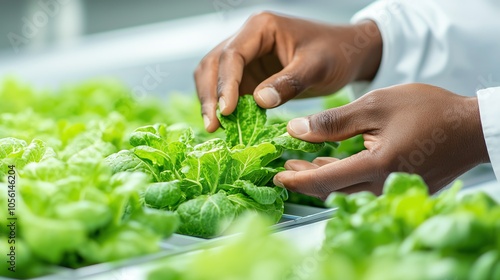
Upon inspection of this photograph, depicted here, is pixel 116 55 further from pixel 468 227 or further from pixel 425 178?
pixel 468 227

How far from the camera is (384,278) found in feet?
1.98

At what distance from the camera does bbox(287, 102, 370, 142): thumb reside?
121 centimetres

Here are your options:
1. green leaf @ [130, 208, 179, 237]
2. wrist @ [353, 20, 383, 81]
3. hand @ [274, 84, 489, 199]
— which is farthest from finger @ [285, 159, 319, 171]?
wrist @ [353, 20, 383, 81]

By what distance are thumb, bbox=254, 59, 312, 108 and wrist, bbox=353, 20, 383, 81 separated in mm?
282

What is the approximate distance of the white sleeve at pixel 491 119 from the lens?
1229mm

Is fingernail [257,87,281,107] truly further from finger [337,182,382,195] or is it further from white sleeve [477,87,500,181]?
white sleeve [477,87,500,181]

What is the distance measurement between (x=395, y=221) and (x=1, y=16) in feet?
8.03

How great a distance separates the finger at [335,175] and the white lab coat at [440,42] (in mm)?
746

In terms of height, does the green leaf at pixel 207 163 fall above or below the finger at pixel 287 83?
below

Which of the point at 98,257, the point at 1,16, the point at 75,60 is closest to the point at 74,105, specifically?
the point at 1,16

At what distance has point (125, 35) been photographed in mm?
3191

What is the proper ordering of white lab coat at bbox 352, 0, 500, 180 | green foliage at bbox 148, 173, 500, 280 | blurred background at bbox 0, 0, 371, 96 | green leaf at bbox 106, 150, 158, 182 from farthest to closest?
blurred background at bbox 0, 0, 371, 96, white lab coat at bbox 352, 0, 500, 180, green leaf at bbox 106, 150, 158, 182, green foliage at bbox 148, 173, 500, 280

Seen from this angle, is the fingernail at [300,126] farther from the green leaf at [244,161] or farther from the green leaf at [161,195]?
the green leaf at [161,195]

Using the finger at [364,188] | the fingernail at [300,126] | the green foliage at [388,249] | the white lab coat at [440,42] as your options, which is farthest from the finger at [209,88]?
the green foliage at [388,249]
